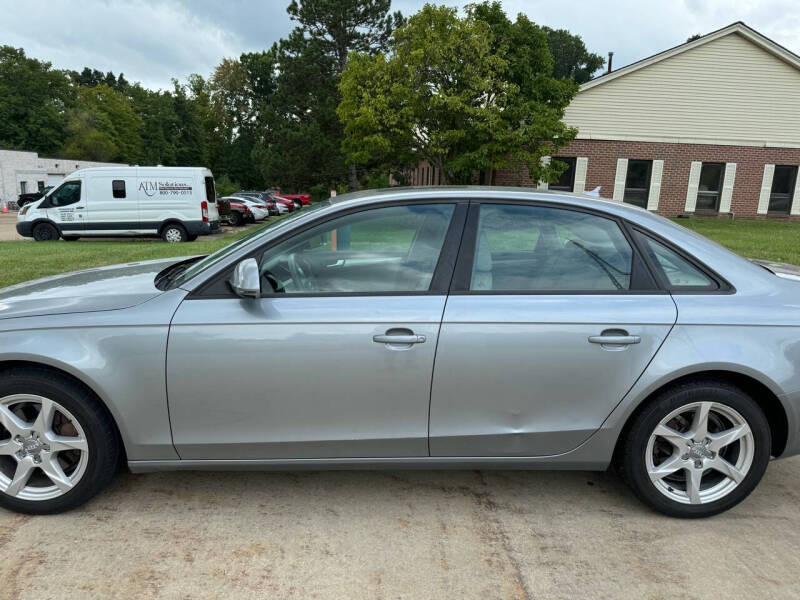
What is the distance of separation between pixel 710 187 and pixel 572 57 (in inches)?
2108

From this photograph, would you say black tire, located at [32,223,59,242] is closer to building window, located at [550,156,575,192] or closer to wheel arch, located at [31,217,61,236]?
wheel arch, located at [31,217,61,236]

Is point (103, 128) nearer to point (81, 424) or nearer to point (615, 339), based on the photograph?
point (81, 424)

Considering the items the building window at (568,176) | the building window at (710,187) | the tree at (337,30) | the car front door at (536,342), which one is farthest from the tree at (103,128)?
the car front door at (536,342)

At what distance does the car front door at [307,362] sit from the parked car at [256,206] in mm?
25228

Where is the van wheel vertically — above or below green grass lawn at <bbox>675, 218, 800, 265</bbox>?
below

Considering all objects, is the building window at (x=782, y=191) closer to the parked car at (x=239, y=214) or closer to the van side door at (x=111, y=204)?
the parked car at (x=239, y=214)

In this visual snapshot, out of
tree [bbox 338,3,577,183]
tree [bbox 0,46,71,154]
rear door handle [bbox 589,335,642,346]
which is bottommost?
rear door handle [bbox 589,335,642,346]

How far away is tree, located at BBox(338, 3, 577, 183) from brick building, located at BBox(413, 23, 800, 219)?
3803mm

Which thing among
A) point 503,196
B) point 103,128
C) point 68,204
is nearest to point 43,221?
point 68,204

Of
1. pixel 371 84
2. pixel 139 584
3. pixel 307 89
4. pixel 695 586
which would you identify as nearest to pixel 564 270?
pixel 695 586

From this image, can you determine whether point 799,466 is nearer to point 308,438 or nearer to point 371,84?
point 308,438

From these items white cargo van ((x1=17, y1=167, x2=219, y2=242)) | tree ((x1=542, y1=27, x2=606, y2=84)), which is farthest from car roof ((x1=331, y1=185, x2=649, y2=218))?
tree ((x1=542, y1=27, x2=606, y2=84))

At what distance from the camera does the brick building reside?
70.0 feet

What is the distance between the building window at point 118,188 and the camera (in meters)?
17.0
